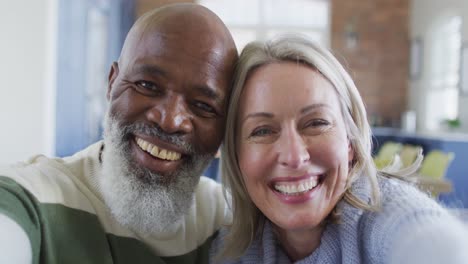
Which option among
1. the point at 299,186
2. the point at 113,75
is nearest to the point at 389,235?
the point at 299,186

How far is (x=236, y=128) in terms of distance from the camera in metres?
1.15

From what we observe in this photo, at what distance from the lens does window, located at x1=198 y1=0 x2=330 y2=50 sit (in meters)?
7.54

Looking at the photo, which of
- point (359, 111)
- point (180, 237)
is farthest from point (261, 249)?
point (359, 111)

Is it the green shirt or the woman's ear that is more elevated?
the woman's ear

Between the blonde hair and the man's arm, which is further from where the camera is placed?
the blonde hair

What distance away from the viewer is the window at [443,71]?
6.10 meters

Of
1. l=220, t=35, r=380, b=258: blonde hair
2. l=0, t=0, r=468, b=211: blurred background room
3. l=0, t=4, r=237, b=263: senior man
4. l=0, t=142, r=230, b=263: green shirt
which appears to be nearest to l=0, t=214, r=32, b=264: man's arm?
l=0, t=142, r=230, b=263: green shirt

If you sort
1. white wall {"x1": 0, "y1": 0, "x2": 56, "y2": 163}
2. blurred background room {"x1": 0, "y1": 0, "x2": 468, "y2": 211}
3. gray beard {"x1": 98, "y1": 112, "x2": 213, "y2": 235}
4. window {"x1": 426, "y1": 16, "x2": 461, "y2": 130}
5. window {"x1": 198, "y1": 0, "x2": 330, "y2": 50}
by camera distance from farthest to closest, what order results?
window {"x1": 198, "y1": 0, "x2": 330, "y2": 50} → window {"x1": 426, "y1": 16, "x2": 461, "y2": 130} → blurred background room {"x1": 0, "y1": 0, "x2": 468, "y2": 211} → white wall {"x1": 0, "y1": 0, "x2": 56, "y2": 163} → gray beard {"x1": 98, "y1": 112, "x2": 213, "y2": 235}

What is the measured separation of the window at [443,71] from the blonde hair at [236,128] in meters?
5.44

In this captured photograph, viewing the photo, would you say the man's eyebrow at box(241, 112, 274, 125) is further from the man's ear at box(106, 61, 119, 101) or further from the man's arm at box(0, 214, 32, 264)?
the man's arm at box(0, 214, 32, 264)

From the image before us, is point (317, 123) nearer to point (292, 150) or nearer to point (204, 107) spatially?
point (292, 150)

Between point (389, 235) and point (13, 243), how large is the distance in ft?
2.29

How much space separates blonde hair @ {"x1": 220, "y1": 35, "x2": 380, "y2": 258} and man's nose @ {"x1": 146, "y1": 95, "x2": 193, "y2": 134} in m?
0.12

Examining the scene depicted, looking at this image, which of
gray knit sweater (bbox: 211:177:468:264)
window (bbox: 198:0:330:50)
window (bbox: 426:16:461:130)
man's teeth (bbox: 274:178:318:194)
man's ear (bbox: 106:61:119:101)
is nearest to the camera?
gray knit sweater (bbox: 211:177:468:264)
